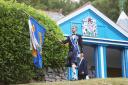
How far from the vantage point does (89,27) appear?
27172 millimetres

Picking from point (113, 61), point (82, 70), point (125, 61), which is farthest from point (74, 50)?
point (113, 61)

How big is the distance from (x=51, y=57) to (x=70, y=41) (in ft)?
6.05

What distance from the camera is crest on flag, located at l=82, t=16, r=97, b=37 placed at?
27000 mm

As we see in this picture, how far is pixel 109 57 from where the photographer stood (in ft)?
107

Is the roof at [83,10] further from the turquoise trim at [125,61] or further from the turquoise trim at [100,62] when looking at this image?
the turquoise trim at [100,62]

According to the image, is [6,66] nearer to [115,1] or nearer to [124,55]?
[124,55]

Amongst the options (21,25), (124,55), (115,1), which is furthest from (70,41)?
(115,1)

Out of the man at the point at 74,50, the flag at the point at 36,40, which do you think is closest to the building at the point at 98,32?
the man at the point at 74,50

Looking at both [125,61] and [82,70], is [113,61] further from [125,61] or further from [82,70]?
[82,70]

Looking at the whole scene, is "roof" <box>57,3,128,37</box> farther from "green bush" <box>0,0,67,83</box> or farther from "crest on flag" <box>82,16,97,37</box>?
"green bush" <box>0,0,67,83</box>

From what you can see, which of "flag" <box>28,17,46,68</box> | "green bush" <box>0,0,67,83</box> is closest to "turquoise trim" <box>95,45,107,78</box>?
"green bush" <box>0,0,67,83</box>

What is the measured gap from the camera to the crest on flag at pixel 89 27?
27.0 m

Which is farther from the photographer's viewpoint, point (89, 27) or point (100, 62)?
point (100, 62)

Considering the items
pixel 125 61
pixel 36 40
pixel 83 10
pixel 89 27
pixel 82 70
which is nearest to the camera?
pixel 36 40
